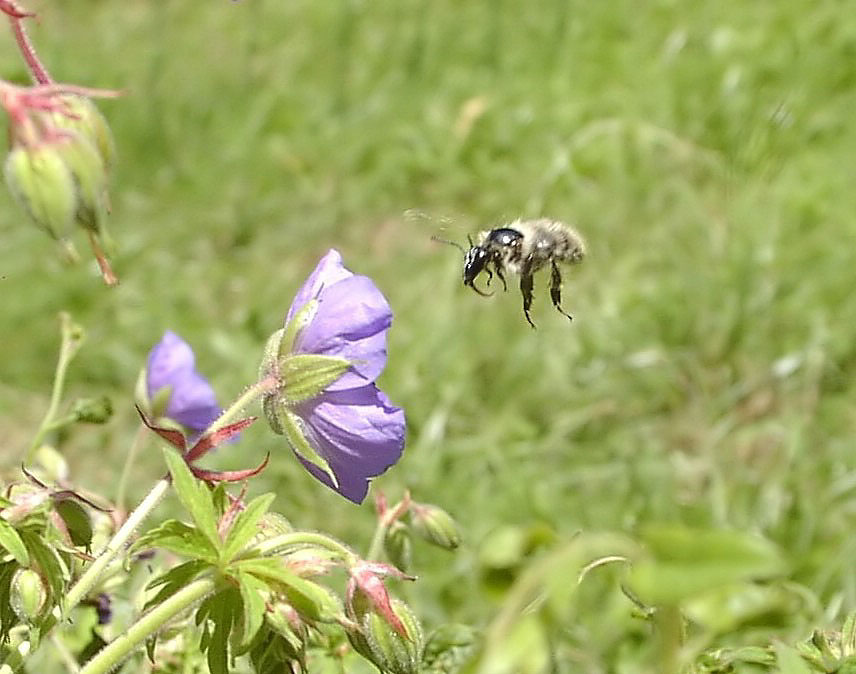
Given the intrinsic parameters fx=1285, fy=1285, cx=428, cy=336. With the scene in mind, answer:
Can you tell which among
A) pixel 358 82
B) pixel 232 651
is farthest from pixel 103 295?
pixel 232 651

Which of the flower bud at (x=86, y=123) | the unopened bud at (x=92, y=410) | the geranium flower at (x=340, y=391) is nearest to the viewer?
the flower bud at (x=86, y=123)

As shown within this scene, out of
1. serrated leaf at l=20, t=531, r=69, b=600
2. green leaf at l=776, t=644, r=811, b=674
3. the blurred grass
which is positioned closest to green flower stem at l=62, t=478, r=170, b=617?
serrated leaf at l=20, t=531, r=69, b=600

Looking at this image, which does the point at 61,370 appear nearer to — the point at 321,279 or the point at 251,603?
the point at 321,279

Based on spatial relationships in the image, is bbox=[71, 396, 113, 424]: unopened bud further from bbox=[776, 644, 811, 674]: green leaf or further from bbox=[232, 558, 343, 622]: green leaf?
bbox=[776, 644, 811, 674]: green leaf

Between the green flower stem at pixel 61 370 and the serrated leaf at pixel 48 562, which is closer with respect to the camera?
the serrated leaf at pixel 48 562

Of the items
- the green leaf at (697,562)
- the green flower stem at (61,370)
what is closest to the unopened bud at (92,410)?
the green flower stem at (61,370)

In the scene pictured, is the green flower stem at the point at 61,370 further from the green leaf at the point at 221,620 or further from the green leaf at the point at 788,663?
the green leaf at the point at 788,663
